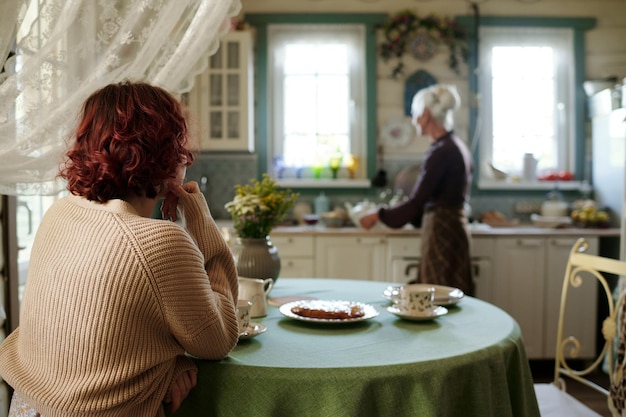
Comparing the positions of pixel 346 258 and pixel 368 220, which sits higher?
pixel 368 220

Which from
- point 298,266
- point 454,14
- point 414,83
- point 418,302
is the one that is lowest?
point 298,266

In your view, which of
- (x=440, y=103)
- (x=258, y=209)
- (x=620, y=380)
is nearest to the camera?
(x=620, y=380)

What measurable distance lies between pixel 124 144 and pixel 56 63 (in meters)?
0.63

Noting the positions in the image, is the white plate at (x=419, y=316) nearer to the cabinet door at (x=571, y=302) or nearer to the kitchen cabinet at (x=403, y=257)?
the kitchen cabinet at (x=403, y=257)

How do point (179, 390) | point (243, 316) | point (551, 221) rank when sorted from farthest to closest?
point (551, 221) → point (243, 316) → point (179, 390)

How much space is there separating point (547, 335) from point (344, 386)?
11.3 ft

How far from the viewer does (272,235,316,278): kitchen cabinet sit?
14.3 feet

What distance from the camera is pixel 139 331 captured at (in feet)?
3.94

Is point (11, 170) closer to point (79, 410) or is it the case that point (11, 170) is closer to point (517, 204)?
point (79, 410)

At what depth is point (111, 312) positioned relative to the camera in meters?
1.18

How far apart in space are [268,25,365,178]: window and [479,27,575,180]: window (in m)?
1.06

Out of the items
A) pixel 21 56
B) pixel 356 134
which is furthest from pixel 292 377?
pixel 356 134

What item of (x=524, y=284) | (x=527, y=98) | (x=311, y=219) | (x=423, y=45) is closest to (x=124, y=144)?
(x=311, y=219)

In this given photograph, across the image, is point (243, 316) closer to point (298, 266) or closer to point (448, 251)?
point (448, 251)
